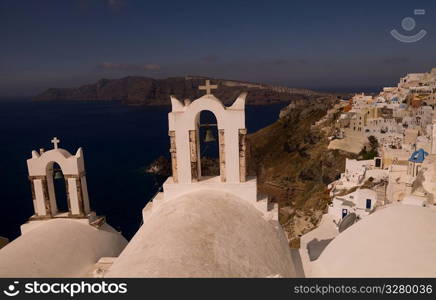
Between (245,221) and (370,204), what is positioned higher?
→ (245,221)

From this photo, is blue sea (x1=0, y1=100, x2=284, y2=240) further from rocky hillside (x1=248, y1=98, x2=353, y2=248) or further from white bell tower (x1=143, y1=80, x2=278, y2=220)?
white bell tower (x1=143, y1=80, x2=278, y2=220)

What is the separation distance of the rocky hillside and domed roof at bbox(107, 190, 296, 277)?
18.3 m

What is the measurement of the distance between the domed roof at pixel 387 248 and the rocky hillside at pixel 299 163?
16.9 m

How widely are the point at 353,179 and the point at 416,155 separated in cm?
591

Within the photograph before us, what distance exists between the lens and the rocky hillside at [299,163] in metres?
32.2

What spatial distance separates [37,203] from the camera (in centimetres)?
868

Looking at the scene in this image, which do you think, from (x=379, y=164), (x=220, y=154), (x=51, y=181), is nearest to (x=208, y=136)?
(x=220, y=154)

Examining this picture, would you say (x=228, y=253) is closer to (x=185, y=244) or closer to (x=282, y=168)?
(x=185, y=244)

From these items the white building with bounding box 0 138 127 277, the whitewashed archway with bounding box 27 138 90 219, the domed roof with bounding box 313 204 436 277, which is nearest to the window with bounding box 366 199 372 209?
the domed roof with bounding box 313 204 436 277

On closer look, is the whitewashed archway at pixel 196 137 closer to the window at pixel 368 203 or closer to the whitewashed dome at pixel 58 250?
the whitewashed dome at pixel 58 250

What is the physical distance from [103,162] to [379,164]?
168 feet

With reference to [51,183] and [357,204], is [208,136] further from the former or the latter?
[357,204]

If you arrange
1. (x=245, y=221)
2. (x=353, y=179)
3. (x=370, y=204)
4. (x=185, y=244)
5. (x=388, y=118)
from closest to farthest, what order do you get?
1. (x=185, y=244)
2. (x=245, y=221)
3. (x=370, y=204)
4. (x=353, y=179)
5. (x=388, y=118)

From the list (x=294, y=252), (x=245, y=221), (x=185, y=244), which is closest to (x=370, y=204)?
(x=294, y=252)
